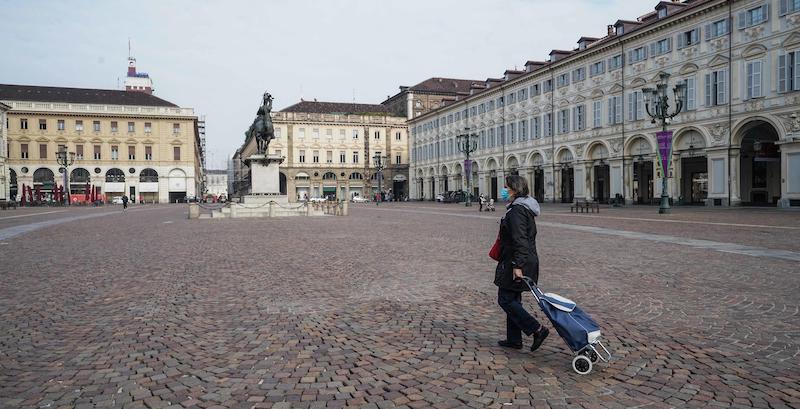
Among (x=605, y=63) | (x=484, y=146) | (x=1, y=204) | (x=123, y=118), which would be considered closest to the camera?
(x=605, y=63)

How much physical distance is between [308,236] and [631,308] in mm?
11625

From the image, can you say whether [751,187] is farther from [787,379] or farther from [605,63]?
[787,379]

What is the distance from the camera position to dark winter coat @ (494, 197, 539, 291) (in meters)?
4.41

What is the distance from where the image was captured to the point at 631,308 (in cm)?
636

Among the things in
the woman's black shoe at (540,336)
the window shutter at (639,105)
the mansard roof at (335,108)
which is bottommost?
the woman's black shoe at (540,336)

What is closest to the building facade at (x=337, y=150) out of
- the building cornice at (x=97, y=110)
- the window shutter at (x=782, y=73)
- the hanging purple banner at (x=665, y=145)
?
the building cornice at (x=97, y=110)

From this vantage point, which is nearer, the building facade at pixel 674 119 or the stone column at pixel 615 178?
the building facade at pixel 674 119

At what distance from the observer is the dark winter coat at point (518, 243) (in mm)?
4414

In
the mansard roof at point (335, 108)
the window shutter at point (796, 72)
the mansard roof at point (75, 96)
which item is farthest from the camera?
the mansard roof at point (335, 108)

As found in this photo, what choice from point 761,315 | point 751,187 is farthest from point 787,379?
point 751,187

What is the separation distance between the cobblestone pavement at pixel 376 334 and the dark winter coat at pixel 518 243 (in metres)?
0.72

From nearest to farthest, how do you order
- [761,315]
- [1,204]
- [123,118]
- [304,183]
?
[761,315] → [1,204] → [123,118] → [304,183]

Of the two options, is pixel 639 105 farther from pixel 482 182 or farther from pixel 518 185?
pixel 518 185

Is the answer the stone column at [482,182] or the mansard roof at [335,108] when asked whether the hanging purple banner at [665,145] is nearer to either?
the stone column at [482,182]
